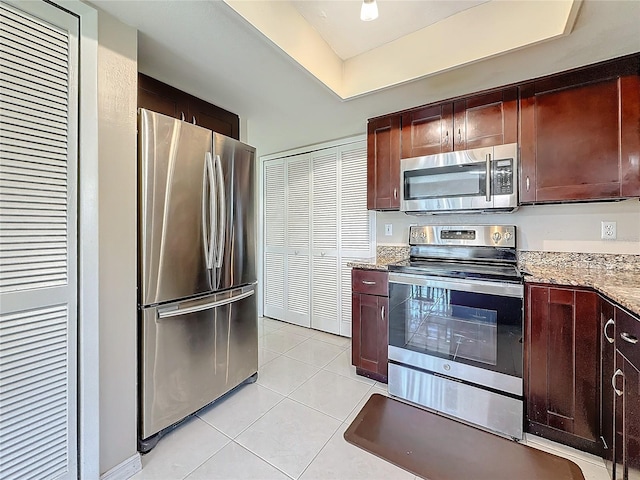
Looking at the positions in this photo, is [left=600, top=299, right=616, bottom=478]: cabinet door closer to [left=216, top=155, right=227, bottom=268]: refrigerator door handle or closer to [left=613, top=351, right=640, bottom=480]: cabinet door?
[left=613, top=351, right=640, bottom=480]: cabinet door

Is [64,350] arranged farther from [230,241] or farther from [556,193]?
[556,193]

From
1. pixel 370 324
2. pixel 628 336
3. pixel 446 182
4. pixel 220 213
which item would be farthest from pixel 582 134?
pixel 220 213

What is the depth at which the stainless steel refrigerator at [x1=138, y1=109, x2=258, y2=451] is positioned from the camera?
4.99 feet

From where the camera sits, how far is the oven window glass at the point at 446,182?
205 centimetres

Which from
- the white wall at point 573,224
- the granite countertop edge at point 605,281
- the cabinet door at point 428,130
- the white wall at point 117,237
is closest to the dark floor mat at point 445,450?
the granite countertop edge at point 605,281

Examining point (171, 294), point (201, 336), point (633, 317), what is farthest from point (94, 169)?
point (633, 317)

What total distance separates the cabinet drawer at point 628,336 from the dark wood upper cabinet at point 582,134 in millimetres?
904

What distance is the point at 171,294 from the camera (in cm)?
162

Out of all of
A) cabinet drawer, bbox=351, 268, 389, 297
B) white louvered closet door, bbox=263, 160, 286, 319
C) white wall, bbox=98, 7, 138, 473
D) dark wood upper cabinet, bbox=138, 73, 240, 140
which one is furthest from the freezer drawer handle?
white louvered closet door, bbox=263, 160, 286, 319

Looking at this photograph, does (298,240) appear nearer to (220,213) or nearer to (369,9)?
(220,213)

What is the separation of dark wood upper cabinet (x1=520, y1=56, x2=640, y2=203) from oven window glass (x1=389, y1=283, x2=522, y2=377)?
82 centimetres

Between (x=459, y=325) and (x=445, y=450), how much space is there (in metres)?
0.72

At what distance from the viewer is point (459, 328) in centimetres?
189

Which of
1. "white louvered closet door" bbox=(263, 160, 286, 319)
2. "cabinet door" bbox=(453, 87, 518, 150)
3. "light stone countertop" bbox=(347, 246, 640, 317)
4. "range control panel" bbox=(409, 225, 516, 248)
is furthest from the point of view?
"white louvered closet door" bbox=(263, 160, 286, 319)
